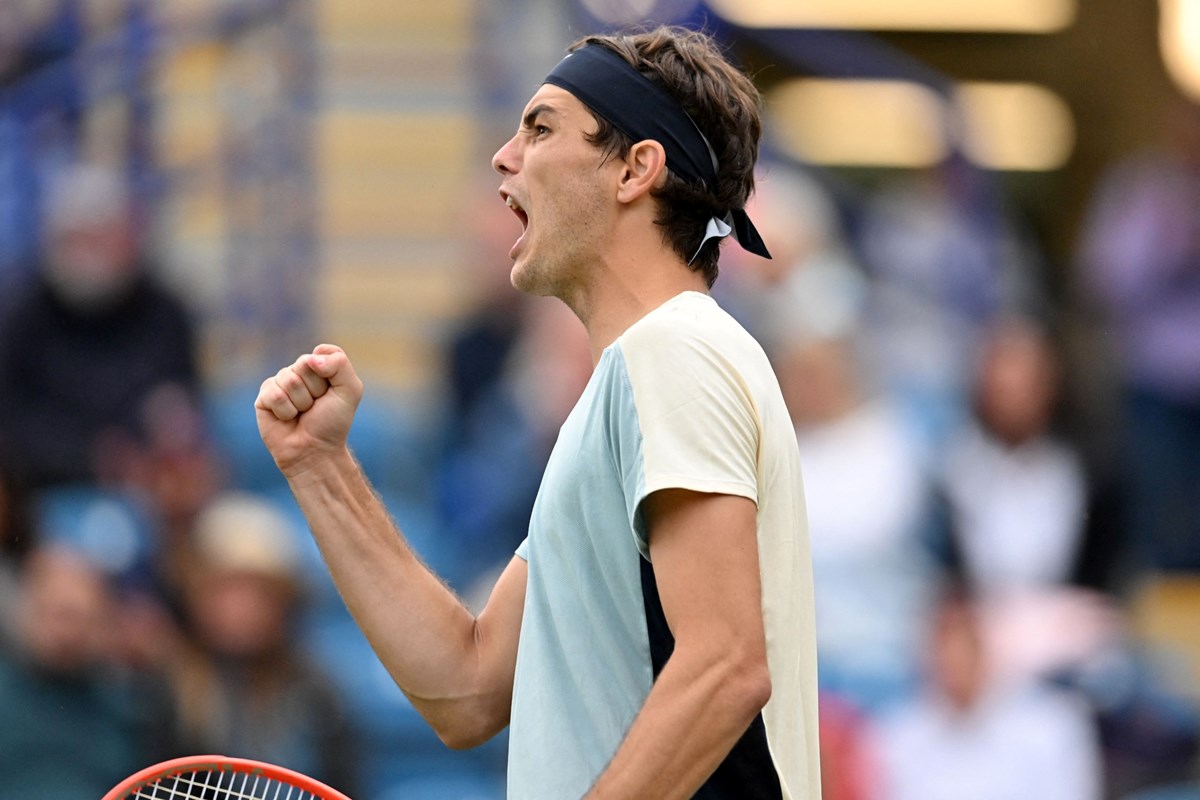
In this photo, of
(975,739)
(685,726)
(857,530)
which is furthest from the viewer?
(857,530)

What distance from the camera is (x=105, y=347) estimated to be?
241 inches

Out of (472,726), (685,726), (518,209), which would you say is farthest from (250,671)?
Result: (685,726)

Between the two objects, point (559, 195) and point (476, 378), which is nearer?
point (559, 195)

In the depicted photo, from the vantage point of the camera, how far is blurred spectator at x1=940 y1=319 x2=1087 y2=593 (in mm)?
6180

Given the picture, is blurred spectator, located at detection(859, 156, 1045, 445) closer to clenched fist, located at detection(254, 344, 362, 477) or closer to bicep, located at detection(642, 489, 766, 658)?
clenched fist, located at detection(254, 344, 362, 477)

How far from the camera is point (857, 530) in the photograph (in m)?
6.04

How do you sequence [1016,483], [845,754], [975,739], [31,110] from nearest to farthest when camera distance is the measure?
[845,754]
[975,739]
[1016,483]
[31,110]

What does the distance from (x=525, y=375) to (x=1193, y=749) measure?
2.70m

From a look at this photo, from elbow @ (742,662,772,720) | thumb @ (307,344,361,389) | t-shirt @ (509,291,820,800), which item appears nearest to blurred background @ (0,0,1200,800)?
thumb @ (307,344,361,389)

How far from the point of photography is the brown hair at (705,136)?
234 centimetres

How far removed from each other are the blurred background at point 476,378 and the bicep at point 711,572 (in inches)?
145

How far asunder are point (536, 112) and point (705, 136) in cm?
24

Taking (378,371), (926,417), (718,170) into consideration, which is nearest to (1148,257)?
(926,417)

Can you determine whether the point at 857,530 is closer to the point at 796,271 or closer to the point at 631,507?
the point at 796,271
